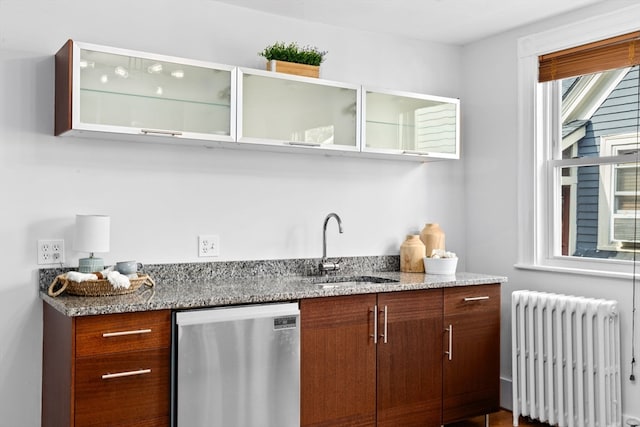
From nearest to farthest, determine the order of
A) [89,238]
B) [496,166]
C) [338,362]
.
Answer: [89,238] < [338,362] < [496,166]

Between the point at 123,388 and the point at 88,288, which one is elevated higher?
the point at 88,288

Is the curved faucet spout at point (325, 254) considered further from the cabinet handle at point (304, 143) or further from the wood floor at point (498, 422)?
the wood floor at point (498, 422)

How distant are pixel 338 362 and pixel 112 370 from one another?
106 cm

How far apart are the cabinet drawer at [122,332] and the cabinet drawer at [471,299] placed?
5.04ft

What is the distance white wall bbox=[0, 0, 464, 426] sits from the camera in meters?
2.65

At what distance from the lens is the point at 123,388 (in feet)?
7.57

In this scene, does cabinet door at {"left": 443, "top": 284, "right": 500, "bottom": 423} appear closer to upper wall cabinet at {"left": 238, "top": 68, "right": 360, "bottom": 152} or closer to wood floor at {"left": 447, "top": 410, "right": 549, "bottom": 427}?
wood floor at {"left": 447, "top": 410, "right": 549, "bottom": 427}

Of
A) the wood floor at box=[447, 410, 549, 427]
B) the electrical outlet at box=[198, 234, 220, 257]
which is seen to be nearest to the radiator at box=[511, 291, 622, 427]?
the wood floor at box=[447, 410, 549, 427]

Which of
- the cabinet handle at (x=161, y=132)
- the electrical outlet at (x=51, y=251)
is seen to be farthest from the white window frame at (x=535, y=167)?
the electrical outlet at (x=51, y=251)

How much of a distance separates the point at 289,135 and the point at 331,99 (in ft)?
1.08

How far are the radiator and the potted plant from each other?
1.74 metres

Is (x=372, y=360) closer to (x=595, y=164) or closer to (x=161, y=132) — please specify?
(x=161, y=132)

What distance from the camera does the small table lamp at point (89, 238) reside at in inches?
103

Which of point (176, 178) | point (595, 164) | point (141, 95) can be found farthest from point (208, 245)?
point (595, 164)
